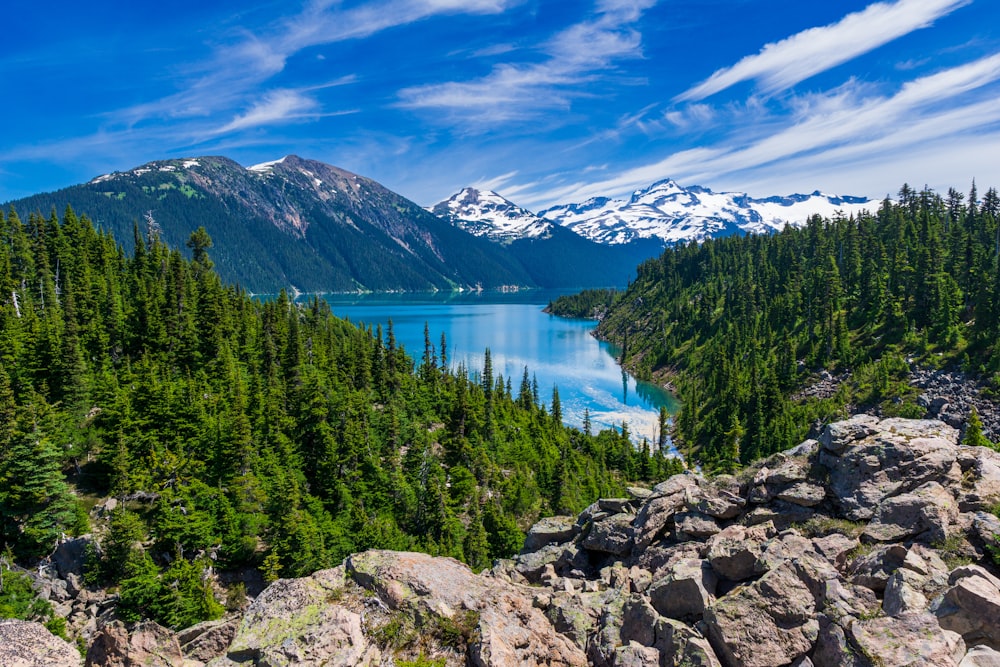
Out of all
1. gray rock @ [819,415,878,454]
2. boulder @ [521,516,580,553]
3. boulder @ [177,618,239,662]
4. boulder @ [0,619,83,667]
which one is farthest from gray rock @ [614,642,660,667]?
boulder @ [521,516,580,553]

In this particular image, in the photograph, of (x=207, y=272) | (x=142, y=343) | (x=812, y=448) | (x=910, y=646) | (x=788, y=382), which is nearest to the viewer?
(x=910, y=646)

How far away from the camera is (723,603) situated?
1600 cm

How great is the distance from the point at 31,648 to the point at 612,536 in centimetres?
2254

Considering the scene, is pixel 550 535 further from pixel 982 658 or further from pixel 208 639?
pixel 982 658

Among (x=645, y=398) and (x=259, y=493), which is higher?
(x=259, y=493)

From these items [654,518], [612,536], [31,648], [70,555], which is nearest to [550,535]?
[612,536]

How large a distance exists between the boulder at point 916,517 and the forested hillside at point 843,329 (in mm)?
70612

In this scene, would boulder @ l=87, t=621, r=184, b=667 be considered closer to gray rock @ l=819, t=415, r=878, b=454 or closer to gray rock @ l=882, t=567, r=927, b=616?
gray rock @ l=882, t=567, r=927, b=616

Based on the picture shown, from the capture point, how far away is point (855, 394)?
111m

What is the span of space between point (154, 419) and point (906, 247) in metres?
187

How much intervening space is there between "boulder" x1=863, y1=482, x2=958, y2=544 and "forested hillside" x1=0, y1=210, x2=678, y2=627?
42625mm

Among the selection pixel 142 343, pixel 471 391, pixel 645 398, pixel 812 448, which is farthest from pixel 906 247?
pixel 142 343

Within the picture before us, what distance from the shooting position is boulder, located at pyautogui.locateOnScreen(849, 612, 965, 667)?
12.0 m

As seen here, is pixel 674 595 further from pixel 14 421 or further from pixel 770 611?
pixel 14 421
